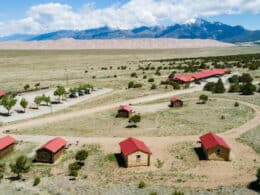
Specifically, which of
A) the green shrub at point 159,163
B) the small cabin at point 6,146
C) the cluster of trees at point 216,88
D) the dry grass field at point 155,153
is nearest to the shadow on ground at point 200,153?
the dry grass field at point 155,153

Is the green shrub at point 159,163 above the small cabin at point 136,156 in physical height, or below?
below

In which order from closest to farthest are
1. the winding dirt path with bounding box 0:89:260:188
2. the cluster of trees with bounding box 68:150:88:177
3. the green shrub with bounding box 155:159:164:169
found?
the winding dirt path with bounding box 0:89:260:188 < the cluster of trees with bounding box 68:150:88:177 < the green shrub with bounding box 155:159:164:169

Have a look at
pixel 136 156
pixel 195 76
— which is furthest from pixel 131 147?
pixel 195 76

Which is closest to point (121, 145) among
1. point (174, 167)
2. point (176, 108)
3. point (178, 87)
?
point (174, 167)

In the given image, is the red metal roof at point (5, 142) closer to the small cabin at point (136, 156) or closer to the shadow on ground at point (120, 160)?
the shadow on ground at point (120, 160)

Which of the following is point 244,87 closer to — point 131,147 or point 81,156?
point 131,147

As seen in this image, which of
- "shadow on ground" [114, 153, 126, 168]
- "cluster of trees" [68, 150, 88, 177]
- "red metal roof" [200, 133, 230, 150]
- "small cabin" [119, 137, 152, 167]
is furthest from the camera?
"red metal roof" [200, 133, 230, 150]

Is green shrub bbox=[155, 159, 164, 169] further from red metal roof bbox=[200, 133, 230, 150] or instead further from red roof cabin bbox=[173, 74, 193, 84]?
red roof cabin bbox=[173, 74, 193, 84]

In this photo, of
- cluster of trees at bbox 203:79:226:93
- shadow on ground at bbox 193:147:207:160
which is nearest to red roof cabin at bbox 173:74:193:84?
cluster of trees at bbox 203:79:226:93

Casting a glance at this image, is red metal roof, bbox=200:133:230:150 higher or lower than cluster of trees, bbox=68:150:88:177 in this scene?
higher

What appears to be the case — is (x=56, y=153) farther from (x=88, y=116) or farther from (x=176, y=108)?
(x=176, y=108)

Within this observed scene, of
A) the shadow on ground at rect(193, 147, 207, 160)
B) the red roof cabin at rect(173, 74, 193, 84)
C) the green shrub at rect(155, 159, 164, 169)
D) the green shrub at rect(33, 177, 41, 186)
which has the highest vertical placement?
the red roof cabin at rect(173, 74, 193, 84)
